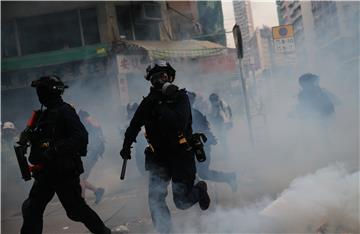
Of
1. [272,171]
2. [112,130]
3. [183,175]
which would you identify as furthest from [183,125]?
[112,130]

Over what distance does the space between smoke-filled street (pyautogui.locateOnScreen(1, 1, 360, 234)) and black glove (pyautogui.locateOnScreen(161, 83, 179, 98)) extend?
0.01 m

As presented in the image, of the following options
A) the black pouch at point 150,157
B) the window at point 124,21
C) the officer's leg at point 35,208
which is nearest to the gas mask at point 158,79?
the black pouch at point 150,157

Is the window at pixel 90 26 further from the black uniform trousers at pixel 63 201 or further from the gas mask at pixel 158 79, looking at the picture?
the black uniform trousers at pixel 63 201

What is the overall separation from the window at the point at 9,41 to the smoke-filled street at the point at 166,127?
0.03m

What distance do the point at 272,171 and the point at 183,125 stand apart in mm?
3811

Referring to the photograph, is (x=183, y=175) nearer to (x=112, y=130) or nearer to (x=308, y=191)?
(x=308, y=191)

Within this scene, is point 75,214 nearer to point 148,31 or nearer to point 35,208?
point 35,208

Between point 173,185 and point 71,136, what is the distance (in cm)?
92

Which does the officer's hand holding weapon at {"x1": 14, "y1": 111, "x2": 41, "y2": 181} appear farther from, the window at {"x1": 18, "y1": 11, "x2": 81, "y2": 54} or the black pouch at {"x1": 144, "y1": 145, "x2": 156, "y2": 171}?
the window at {"x1": 18, "y1": 11, "x2": 81, "y2": 54}

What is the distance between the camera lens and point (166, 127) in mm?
3746

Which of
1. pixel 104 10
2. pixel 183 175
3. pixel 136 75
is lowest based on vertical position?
pixel 183 175

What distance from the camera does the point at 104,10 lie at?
1432 centimetres

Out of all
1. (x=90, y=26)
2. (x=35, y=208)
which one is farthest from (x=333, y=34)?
(x=35, y=208)

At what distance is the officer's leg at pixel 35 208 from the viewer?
11.7 ft
